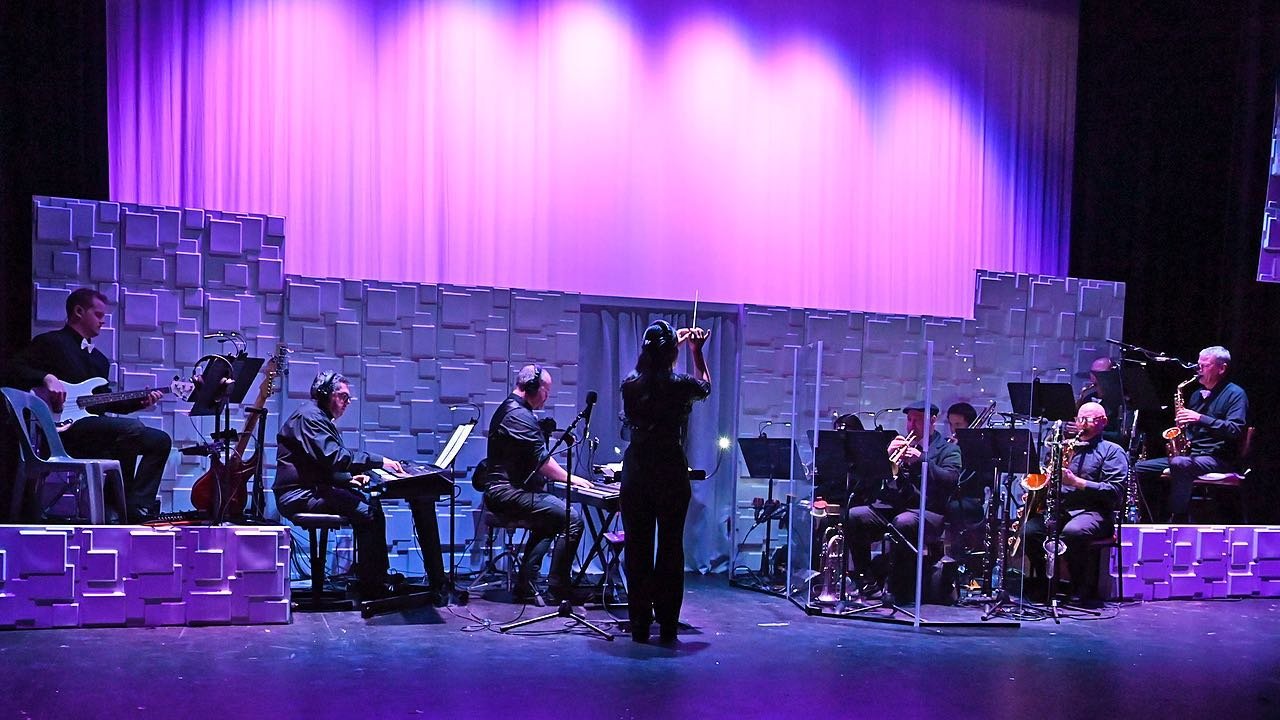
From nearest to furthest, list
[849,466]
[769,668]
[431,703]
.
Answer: [431,703]
[769,668]
[849,466]

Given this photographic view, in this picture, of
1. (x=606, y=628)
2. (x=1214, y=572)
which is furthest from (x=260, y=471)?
(x=1214, y=572)

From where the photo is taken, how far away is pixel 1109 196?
395 inches

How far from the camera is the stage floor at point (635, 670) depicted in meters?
4.40

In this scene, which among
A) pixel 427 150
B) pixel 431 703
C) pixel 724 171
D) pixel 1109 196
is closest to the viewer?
pixel 431 703

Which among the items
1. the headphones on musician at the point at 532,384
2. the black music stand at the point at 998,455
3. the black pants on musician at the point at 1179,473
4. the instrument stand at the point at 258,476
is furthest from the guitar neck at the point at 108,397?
the black pants on musician at the point at 1179,473

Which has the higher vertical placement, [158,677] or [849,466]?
[849,466]

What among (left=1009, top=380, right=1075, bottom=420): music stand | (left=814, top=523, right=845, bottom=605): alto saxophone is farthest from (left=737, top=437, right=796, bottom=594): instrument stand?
(left=1009, top=380, right=1075, bottom=420): music stand

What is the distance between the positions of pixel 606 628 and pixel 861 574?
1.91 meters

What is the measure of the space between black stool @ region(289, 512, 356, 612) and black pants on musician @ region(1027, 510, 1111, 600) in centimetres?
465

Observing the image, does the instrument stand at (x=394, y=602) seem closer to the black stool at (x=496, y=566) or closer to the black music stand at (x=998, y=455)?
the black stool at (x=496, y=566)

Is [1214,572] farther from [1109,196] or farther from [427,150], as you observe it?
[427,150]

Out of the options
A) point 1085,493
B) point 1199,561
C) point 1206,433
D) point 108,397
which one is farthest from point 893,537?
point 108,397

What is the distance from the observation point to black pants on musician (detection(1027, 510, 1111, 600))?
7.11 metres

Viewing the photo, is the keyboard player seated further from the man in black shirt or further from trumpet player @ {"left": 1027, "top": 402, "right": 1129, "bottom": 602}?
trumpet player @ {"left": 1027, "top": 402, "right": 1129, "bottom": 602}
